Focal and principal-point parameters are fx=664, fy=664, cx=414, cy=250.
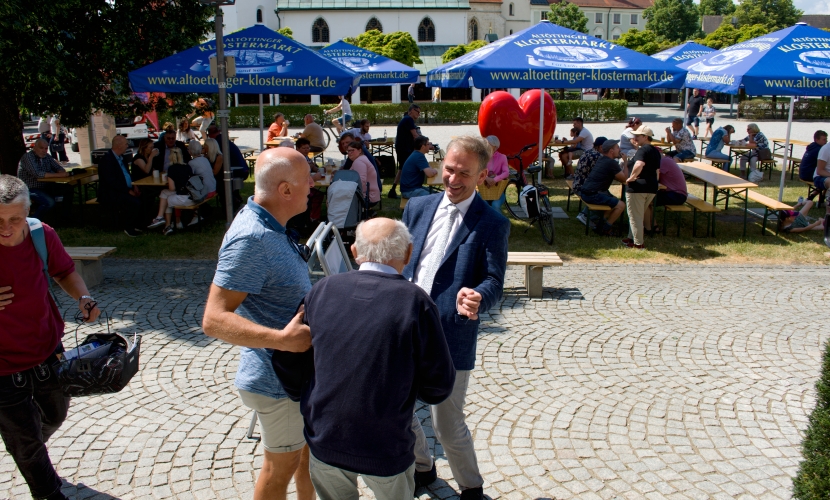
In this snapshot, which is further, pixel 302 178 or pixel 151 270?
pixel 151 270

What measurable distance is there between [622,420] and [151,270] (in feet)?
19.7

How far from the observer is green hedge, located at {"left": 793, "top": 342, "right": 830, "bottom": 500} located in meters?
2.68

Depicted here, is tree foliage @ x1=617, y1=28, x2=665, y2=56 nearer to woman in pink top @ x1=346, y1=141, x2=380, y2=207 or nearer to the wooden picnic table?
the wooden picnic table

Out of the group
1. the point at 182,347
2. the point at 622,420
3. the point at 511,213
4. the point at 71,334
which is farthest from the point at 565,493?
the point at 511,213

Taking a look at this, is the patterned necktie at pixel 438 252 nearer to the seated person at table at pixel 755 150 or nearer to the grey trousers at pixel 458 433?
the grey trousers at pixel 458 433

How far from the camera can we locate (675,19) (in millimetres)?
82250

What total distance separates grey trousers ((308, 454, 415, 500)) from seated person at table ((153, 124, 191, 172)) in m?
9.09

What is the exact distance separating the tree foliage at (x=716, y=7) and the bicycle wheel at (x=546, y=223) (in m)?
103

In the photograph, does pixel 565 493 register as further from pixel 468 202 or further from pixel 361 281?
pixel 361 281

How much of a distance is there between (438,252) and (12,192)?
207cm

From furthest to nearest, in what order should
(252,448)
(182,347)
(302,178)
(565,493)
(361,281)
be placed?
(182,347) → (252,448) → (565,493) → (302,178) → (361,281)

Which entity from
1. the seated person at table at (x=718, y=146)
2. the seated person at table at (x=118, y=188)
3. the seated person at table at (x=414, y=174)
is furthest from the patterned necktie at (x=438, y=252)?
the seated person at table at (x=718, y=146)

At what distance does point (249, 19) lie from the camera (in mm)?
65500

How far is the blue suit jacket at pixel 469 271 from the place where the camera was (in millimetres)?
3197
